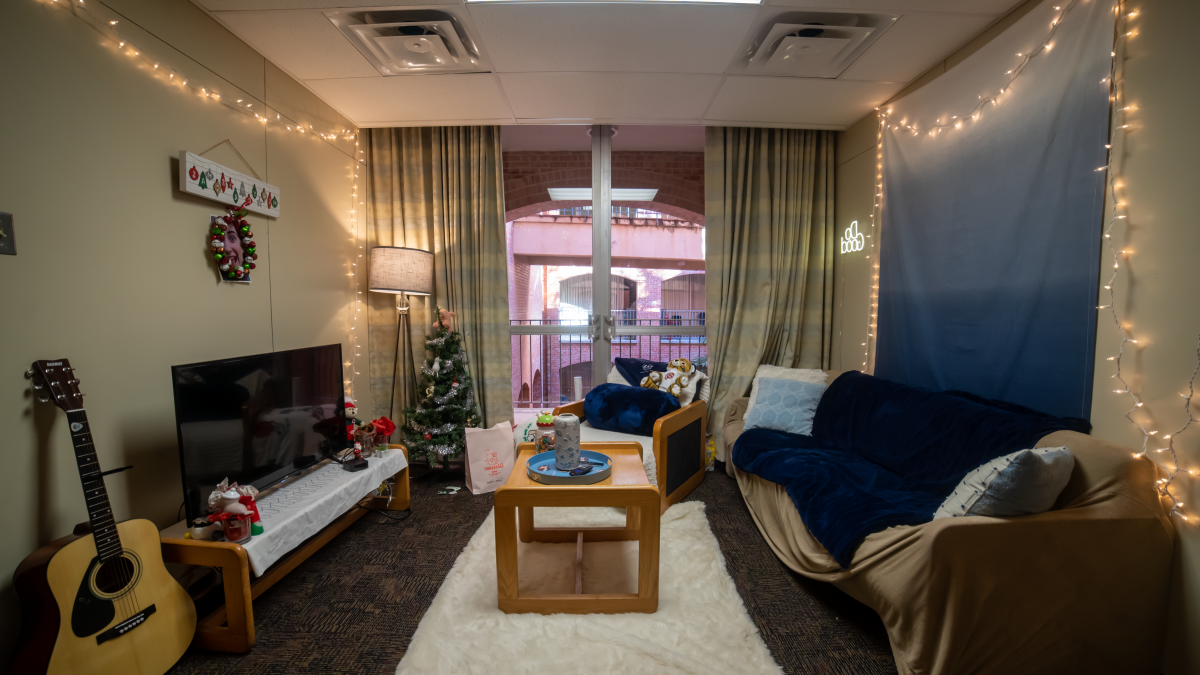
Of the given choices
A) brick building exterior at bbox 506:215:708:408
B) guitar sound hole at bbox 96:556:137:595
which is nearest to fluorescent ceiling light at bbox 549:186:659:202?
brick building exterior at bbox 506:215:708:408

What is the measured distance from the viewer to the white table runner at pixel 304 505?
1.77m

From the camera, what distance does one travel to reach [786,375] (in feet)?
10.7

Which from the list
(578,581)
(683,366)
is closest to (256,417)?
(578,581)

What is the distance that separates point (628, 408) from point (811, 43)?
7.14 feet

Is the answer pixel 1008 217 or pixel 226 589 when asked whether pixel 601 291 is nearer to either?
pixel 1008 217

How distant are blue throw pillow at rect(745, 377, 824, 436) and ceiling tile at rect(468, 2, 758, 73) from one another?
193 centimetres

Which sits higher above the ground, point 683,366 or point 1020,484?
point 683,366

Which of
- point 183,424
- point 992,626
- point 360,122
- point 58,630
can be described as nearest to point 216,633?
point 58,630

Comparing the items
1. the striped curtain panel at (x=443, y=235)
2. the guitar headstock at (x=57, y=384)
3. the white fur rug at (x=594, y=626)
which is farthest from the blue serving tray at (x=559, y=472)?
the guitar headstock at (x=57, y=384)

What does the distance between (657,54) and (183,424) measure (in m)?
2.61

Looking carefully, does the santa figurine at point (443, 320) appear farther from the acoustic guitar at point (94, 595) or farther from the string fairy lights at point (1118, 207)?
the string fairy lights at point (1118, 207)

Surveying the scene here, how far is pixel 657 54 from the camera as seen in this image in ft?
8.02

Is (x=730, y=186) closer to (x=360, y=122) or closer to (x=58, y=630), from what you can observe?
(x=360, y=122)

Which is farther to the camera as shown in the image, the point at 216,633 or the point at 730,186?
the point at 730,186
